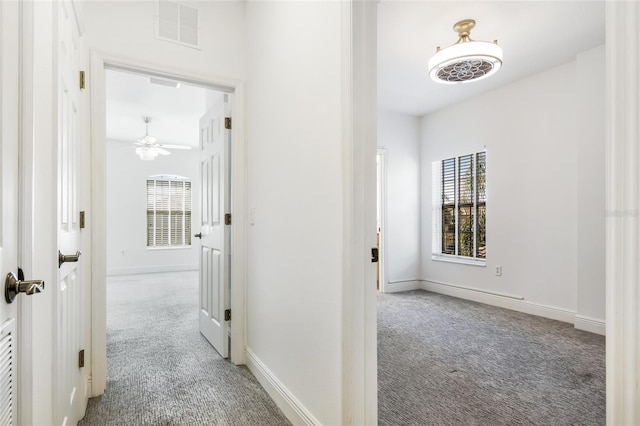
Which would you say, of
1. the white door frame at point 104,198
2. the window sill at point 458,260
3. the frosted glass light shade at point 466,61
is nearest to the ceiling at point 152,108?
the white door frame at point 104,198

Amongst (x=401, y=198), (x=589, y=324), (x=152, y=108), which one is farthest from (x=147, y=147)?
(x=589, y=324)

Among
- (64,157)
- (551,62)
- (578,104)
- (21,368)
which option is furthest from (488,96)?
(21,368)

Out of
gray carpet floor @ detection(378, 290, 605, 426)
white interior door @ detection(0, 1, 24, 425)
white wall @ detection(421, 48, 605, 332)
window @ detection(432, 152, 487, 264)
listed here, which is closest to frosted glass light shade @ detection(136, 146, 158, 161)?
gray carpet floor @ detection(378, 290, 605, 426)

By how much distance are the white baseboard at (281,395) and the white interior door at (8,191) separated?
1183mm

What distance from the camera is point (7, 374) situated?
0.82m

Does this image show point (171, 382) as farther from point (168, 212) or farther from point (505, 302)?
point (168, 212)

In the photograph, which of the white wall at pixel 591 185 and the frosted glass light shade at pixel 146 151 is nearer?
the white wall at pixel 591 185

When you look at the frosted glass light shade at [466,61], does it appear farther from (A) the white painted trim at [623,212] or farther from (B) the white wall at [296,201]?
(A) the white painted trim at [623,212]

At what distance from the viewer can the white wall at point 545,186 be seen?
10.8ft

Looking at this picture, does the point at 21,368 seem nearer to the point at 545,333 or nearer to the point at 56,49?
the point at 56,49

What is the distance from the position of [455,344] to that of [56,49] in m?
3.26

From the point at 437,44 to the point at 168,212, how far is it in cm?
653

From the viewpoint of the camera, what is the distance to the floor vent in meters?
0.78

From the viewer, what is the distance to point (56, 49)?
1.27 metres
